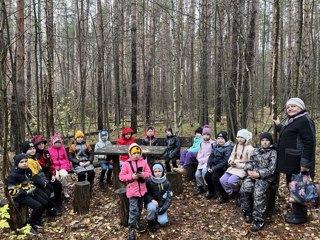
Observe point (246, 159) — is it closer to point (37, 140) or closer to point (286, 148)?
point (286, 148)

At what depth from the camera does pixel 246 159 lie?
16.7 ft

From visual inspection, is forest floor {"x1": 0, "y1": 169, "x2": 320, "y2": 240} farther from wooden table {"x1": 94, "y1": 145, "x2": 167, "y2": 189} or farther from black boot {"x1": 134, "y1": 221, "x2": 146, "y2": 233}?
wooden table {"x1": 94, "y1": 145, "x2": 167, "y2": 189}

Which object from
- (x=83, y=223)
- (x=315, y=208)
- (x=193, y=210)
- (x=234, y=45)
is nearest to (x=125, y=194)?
(x=83, y=223)

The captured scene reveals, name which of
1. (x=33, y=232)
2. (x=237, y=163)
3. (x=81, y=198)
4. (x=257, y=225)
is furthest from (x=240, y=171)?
(x=33, y=232)

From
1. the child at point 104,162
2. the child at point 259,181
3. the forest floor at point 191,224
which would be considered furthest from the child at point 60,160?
the child at point 259,181

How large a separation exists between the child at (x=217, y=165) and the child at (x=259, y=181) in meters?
0.63

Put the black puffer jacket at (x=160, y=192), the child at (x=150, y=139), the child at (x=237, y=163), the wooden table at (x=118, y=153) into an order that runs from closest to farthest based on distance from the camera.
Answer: the black puffer jacket at (x=160, y=192) < the child at (x=237, y=163) < the wooden table at (x=118, y=153) < the child at (x=150, y=139)

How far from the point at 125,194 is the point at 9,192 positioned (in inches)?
68.2

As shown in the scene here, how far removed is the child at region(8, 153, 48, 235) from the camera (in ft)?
14.9

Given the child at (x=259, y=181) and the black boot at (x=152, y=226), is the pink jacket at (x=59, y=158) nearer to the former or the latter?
the black boot at (x=152, y=226)

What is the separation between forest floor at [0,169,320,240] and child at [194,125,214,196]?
211 mm

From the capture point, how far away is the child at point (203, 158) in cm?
588

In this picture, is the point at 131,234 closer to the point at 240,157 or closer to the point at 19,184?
the point at 19,184

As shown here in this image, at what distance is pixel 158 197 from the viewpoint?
468cm
